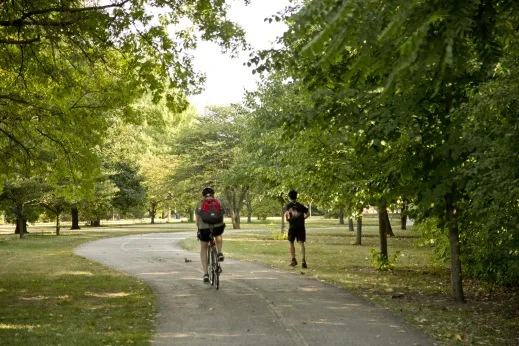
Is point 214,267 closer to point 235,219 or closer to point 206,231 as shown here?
point 206,231

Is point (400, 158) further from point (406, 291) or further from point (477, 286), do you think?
point (477, 286)

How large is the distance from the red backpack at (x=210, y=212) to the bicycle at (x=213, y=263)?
25 cm

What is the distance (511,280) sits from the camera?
10.4 meters

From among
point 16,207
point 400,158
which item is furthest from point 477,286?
point 16,207

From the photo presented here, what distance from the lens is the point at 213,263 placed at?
11.0m

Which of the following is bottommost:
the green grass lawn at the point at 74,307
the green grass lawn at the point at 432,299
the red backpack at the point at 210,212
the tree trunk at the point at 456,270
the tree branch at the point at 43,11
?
the green grass lawn at the point at 432,299

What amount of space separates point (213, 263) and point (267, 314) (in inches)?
113

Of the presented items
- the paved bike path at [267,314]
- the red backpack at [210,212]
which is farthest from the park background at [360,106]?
the red backpack at [210,212]

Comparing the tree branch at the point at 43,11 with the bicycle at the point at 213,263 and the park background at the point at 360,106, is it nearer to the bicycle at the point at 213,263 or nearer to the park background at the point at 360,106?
the park background at the point at 360,106

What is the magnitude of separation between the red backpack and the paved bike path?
135cm

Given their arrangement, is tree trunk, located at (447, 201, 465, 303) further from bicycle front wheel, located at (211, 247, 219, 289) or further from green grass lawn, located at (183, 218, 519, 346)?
bicycle front wheel, located at (211, 247, 219, 289)

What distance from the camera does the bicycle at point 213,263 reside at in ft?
35.5

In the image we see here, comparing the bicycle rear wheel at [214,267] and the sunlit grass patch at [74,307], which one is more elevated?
the bicycle rear wheel at [214,267]

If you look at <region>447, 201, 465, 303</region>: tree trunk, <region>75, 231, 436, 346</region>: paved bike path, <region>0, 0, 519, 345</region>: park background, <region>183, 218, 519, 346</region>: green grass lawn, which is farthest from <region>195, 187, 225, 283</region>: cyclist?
<region>447, 201, 465, 303</region>: tree trunk
